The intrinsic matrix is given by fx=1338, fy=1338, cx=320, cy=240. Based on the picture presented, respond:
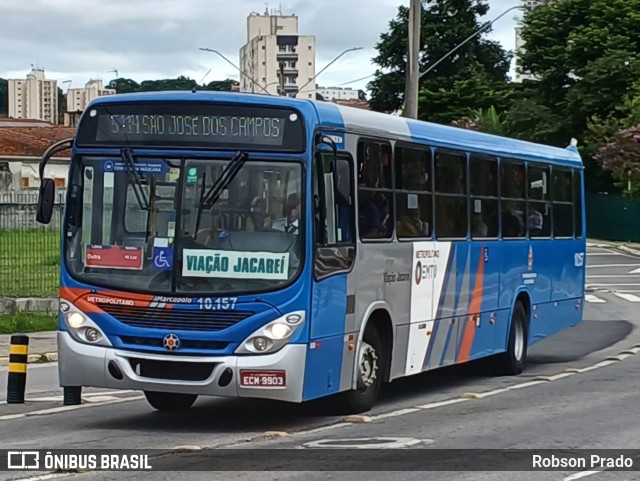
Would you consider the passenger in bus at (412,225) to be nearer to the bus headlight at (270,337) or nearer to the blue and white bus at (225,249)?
the blue and white bus at (225,249)

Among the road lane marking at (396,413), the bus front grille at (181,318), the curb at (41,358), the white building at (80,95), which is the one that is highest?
the white building at (80,95)

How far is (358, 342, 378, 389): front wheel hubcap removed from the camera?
41.4ft

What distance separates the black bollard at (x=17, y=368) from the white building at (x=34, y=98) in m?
156

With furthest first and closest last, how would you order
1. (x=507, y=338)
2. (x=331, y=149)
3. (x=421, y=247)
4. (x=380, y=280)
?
(x=507, y=338) < (x=421, y=247) < (x=380, y=280) < (x=331, y=149)

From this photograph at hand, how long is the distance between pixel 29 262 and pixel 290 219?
46.5 feet

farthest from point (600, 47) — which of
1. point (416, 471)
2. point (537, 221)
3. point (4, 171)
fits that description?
point (416, 471)

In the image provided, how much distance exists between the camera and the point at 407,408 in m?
13.6

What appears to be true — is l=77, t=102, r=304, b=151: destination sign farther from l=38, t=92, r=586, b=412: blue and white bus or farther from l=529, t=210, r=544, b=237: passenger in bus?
l=529, t=210, r=544, b=237: passenger in bus

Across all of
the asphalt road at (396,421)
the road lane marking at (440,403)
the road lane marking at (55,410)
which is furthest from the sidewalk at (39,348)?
the road lane marking at (440,403)

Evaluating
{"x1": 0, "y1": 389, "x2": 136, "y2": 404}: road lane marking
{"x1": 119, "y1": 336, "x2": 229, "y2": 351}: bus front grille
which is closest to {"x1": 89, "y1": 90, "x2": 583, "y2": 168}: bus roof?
{"x1": 119, "y1": 336, "x2": 229, "y2": 351}: bus front grille

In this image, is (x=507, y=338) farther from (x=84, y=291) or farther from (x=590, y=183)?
(x=590, y=183)

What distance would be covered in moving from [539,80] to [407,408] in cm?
6008

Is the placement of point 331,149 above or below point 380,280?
above

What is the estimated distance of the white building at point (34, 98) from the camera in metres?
167
